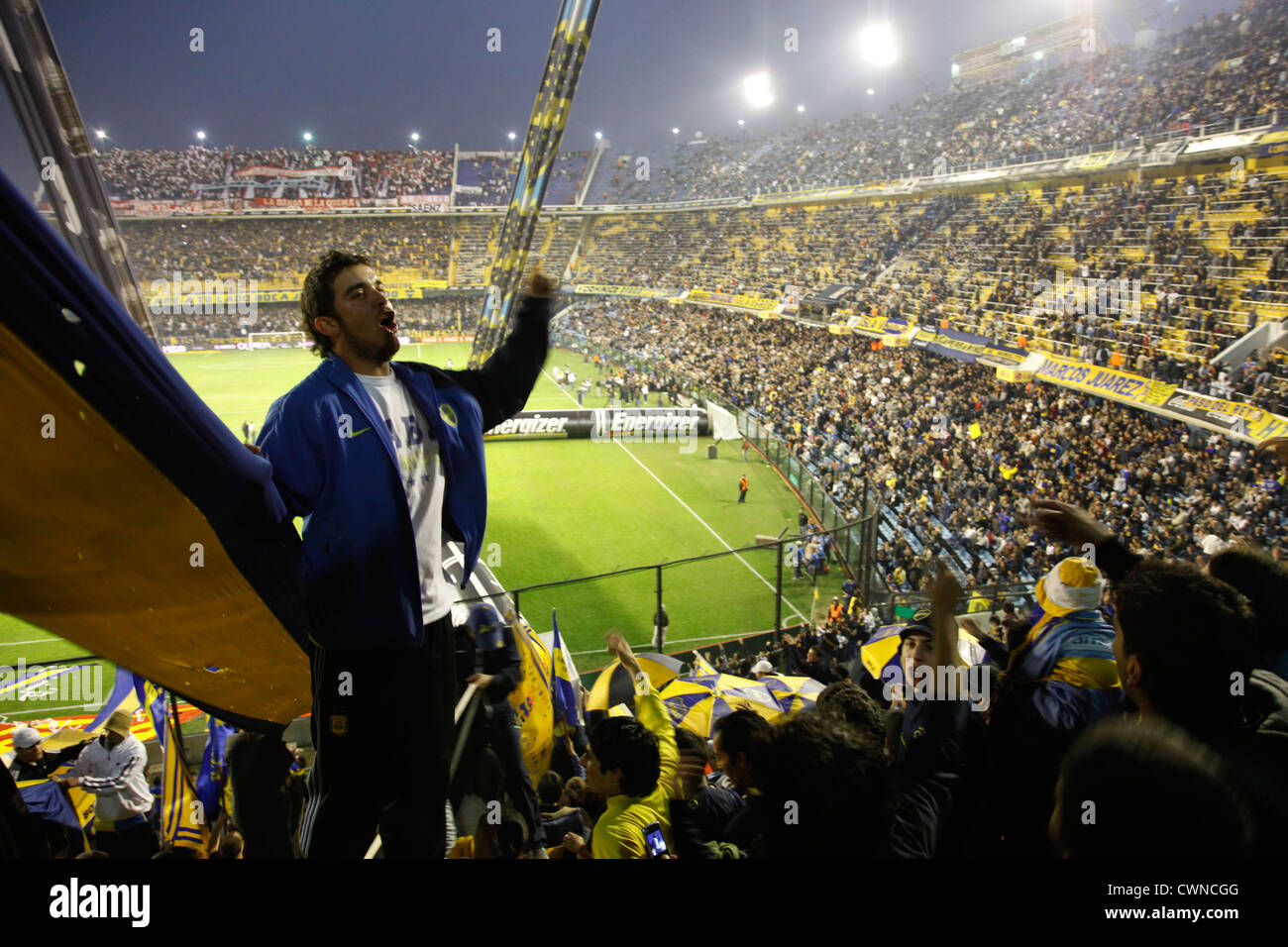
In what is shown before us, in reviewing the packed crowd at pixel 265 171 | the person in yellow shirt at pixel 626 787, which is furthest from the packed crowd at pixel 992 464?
the packed crowd at pixel 265 171

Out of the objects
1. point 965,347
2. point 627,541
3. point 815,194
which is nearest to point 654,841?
point 627,541

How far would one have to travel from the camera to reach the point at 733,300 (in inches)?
1670

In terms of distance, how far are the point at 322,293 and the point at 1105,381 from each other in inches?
804

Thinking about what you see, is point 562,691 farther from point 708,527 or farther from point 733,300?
point 733,300

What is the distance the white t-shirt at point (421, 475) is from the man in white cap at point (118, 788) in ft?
11.9

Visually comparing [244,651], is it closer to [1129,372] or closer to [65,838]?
[65,838]

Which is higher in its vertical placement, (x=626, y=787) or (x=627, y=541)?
(x=627, y=541)

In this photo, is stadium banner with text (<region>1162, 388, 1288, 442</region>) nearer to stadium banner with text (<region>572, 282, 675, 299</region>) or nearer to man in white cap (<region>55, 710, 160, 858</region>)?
man in white cap (<region>55, 710, 160, 858</region>)

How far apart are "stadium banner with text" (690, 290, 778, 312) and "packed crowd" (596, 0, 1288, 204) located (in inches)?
429

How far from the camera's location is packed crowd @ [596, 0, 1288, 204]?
24797mm

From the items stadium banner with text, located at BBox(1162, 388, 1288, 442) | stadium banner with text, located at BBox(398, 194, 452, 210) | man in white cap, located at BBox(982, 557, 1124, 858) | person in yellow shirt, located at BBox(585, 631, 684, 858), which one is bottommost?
person in yellow shirt, located at BBox(585, 631, 684, 858)

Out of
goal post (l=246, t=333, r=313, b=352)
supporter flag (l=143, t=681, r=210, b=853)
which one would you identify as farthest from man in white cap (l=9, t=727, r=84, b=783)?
goal post (l=246, t=333, r=313, b=352)

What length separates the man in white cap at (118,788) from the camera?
422cm

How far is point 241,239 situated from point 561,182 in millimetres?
32907
